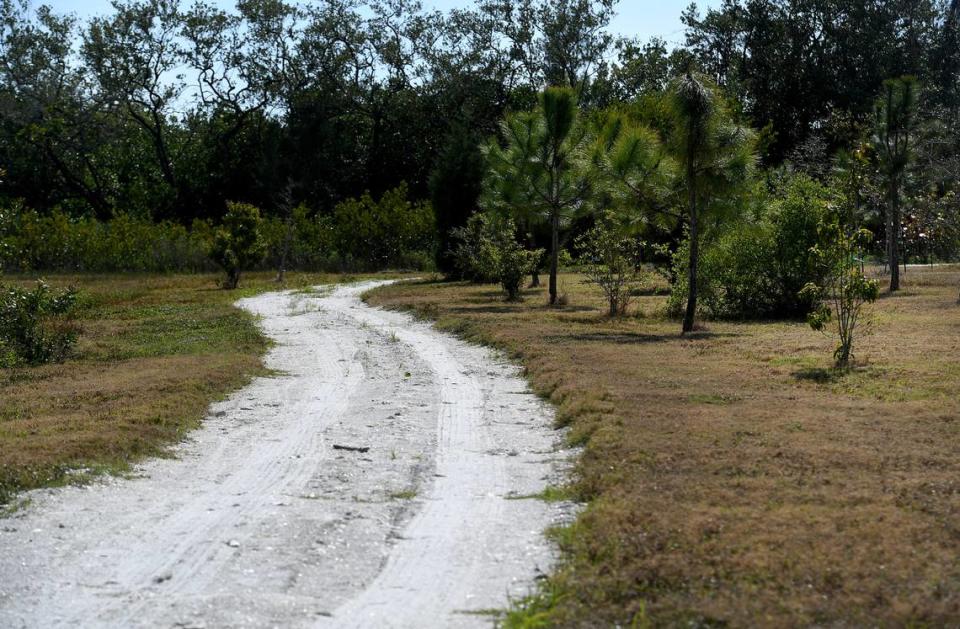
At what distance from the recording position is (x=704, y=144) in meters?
19.8

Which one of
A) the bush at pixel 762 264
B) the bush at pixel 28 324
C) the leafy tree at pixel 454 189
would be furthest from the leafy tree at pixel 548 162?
the bush at pixel 28 324

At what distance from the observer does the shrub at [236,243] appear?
36469 mm

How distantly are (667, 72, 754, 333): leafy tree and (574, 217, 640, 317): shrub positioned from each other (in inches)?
148

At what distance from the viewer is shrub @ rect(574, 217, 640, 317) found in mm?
24484

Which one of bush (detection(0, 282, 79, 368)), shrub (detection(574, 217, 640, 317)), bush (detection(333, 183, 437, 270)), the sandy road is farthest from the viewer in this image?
bush (detection(333, 183, 437, 270))

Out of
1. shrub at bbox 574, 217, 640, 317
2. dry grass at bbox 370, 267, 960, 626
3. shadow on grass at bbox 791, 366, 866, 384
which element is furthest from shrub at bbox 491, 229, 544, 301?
shadow on grass at bbox 791, 366, 866, 384

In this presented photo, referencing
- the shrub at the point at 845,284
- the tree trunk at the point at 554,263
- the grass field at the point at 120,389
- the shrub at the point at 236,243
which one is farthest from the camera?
the shrub at the point at 236,243

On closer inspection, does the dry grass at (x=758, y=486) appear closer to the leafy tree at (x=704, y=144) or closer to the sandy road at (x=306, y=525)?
the sandy road at (x=306, y=525)

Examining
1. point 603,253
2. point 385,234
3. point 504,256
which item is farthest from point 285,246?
point 603,253

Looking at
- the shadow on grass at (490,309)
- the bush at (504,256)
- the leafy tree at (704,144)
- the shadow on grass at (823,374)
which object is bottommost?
the shadow on grass at (823,374)

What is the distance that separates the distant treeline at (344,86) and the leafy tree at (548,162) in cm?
2442

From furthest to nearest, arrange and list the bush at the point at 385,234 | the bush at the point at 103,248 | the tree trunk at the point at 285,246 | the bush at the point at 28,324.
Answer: the bush at the point at 385,234
the bush at the point at 103,248
the tree trunk at the point at 285,246
the bush at the point at 28,324

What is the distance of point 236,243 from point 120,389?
76.6ft

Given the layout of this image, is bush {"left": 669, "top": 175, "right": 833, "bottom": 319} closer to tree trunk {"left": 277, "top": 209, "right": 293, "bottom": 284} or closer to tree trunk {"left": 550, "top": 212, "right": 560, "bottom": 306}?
tree trunk {"left": 550, "top": 212, "right": 560, "bottom": 306}
